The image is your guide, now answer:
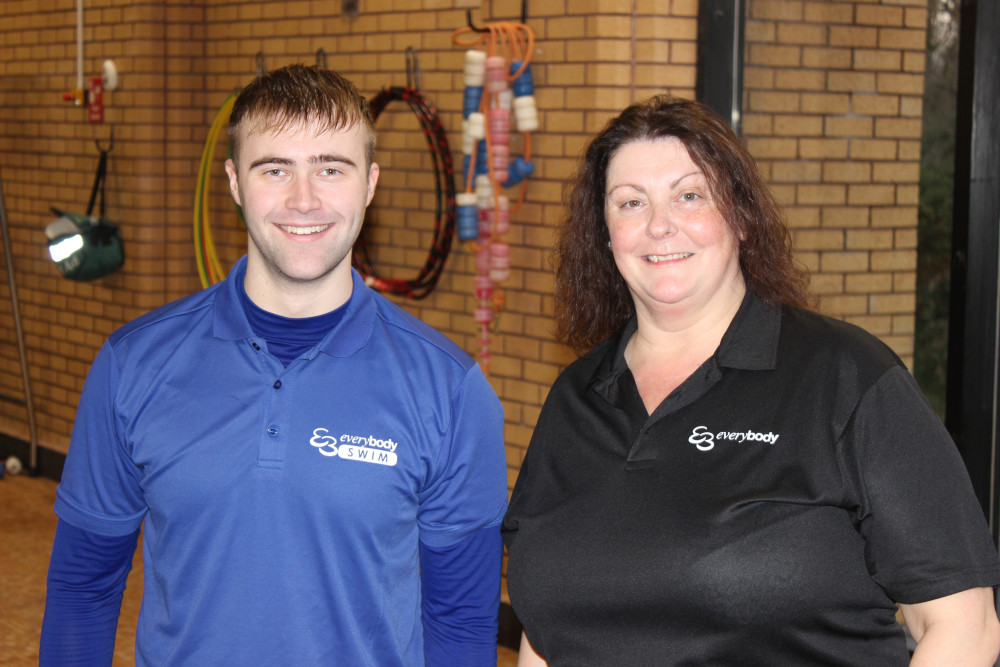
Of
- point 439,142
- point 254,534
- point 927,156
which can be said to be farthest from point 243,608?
point 439,142

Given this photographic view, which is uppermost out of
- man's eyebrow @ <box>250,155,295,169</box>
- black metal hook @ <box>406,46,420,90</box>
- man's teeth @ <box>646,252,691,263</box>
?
black metal hook @ <box>406,46,420,90</box>

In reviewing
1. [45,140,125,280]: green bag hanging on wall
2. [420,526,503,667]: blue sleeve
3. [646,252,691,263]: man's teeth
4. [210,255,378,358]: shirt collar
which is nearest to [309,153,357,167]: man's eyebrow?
[210,255,378,358]: shirt collar

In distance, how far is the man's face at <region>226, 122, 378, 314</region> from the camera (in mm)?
1671

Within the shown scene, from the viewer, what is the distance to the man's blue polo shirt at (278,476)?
1623 mm

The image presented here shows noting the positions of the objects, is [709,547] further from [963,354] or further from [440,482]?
[963,354]

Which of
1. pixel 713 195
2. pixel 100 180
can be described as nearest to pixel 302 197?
pixel 713 195

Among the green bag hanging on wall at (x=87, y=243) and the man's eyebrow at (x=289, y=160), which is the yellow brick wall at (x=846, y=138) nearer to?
the man's eyebrow at (x=289, y=160)

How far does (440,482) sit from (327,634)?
0.29m

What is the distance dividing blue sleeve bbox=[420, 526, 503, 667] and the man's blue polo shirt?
36 millimetres

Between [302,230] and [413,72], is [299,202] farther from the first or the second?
[413,72]

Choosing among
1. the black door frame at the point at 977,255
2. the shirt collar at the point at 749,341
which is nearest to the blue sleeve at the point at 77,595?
the shirt collar at the point at 749,341

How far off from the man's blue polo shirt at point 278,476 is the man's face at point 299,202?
0.10 metres

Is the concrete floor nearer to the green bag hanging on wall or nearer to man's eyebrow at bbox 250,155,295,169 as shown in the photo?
the green bag hanging on wall

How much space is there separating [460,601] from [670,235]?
0.69 meters
